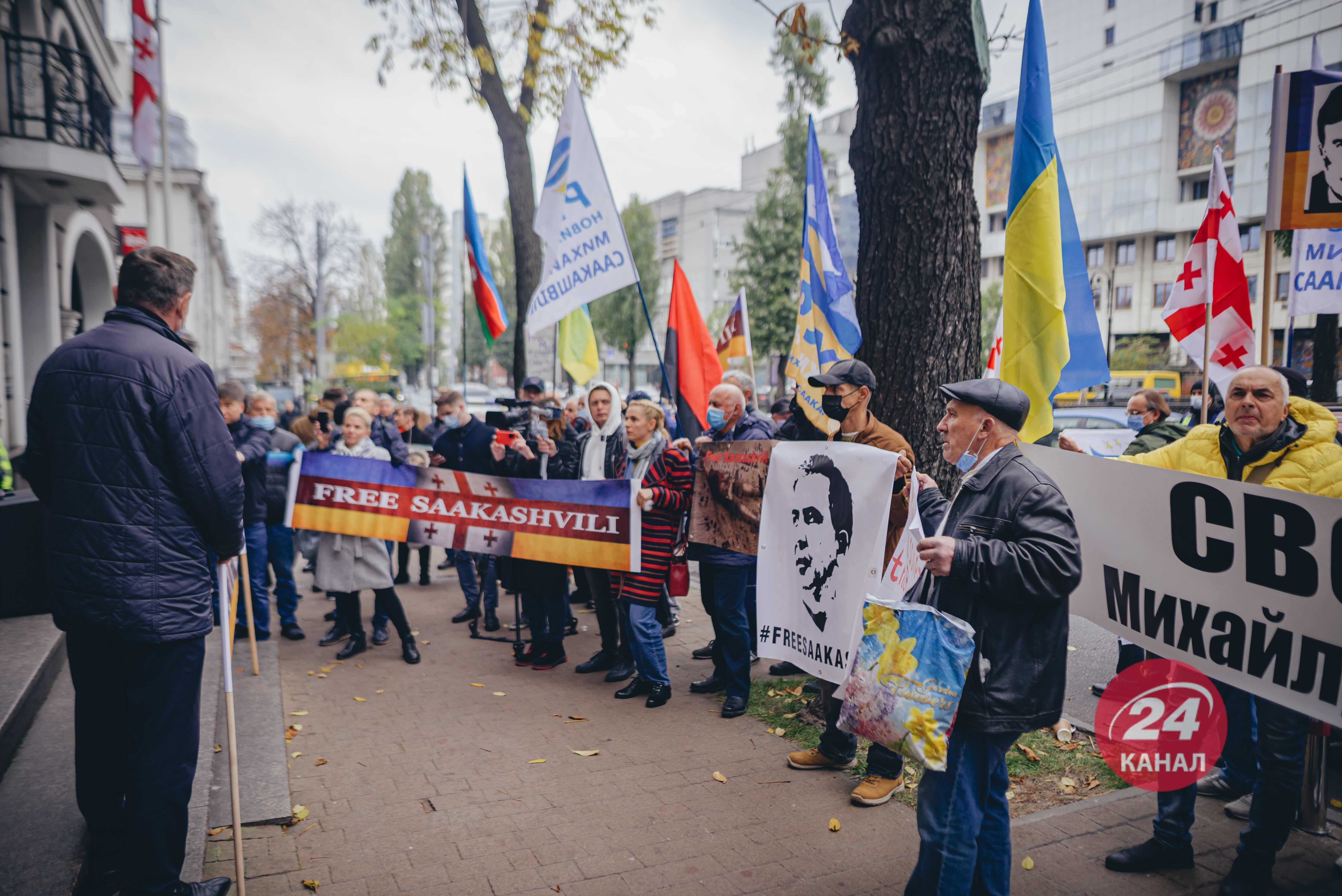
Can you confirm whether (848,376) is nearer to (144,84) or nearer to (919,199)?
(919,199)

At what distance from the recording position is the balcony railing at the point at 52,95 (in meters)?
10.1

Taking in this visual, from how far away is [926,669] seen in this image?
8.95 ft

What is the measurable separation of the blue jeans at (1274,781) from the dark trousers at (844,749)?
1492mm

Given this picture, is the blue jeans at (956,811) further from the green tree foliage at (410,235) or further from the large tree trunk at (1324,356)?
the green tree foliage at (410,235)

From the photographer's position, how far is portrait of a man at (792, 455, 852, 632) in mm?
4094

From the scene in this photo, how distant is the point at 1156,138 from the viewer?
5228 centimetres

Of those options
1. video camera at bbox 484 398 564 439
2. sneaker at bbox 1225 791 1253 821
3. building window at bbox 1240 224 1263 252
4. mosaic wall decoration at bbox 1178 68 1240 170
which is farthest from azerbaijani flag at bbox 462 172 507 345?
mosaic wall decoration at bbox 1178 68 1240 170

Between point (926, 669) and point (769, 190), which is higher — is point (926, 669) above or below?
below

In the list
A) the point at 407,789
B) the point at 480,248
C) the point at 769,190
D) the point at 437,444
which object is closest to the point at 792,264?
the point at 769,190

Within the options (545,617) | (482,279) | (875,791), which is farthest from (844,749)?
(482,279)

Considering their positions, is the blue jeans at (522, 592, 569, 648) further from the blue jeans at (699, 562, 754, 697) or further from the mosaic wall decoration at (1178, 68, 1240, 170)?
the mosaic wall decoration at (1178, 68, 1240, 170)

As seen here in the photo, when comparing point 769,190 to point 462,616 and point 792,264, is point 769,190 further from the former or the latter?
point 462,616

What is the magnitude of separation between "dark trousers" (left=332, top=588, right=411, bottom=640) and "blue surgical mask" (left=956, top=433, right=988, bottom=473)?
5.02 m

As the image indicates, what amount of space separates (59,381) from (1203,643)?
4.29 metres
